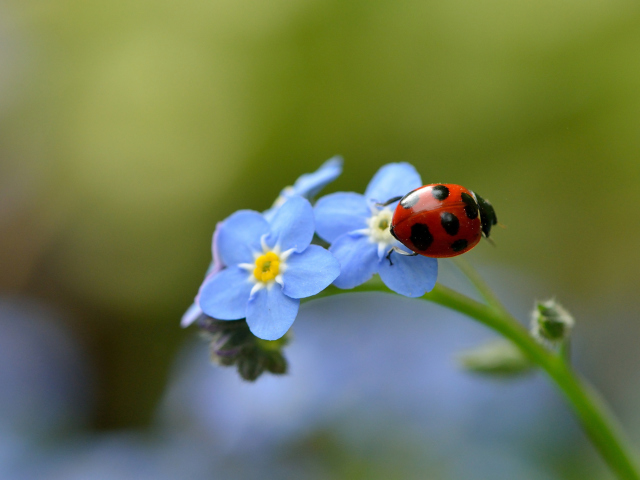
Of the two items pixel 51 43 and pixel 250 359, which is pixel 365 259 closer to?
pixel 250 359

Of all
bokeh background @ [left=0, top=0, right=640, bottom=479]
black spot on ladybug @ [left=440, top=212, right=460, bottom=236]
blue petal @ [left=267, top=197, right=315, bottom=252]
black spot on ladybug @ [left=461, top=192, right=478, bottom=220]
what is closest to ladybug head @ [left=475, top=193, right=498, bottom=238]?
black spot on ladybug @ [left=461, top=192, right=478, bottom=220]

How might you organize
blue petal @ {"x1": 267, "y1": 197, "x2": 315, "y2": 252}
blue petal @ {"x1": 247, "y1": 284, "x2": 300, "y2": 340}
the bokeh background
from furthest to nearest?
the bokeh background
blue petal @ {"x1": 267, "y1": 197, "x2": 315, "y2": 252}
blue petal @ {"x1": 247, "y1": 284, "x2": 300, "y2": 340}

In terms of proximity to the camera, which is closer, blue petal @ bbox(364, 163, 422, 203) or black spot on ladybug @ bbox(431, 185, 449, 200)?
black spot on ladybug @ bbox(431, 185, 449, 200)

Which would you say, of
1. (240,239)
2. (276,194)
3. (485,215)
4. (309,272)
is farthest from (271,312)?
(276,194)

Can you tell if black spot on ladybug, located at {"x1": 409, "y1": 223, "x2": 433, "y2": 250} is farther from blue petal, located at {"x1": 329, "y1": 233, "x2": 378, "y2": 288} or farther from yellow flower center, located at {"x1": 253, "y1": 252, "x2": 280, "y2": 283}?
yellow flower center, located at {"x1": 253, "y1": 252, "x2": 280, "y2": 283}

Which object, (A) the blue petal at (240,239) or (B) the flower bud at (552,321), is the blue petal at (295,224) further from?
(B) the flower bud at (552,321)
